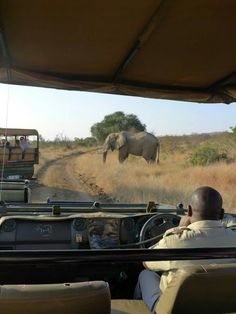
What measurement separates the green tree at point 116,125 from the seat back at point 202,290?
155 ft

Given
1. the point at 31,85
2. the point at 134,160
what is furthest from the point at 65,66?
the point at 134,160

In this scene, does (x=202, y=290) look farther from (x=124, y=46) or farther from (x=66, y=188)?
(x=66, y=188)

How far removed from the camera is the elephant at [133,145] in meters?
34.2

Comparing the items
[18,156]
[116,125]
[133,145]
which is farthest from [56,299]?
[116,125]

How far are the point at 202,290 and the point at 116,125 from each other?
52336 mm

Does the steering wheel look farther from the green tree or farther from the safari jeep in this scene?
the green tree

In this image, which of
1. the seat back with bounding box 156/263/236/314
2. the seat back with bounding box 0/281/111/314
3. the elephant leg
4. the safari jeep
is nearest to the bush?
the elephant leg

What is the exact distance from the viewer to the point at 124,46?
403 centimetres

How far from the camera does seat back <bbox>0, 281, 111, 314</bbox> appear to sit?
2.24 m

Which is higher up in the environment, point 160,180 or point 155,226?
point 160,180

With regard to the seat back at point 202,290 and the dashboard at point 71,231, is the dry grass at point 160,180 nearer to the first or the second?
the dashboard at point 71,231

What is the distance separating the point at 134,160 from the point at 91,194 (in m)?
14.8

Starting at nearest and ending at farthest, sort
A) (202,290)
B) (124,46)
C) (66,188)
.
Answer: (202,290)
(124,46)
(66,188)

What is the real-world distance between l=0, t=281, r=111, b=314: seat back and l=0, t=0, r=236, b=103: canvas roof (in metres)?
1.69
